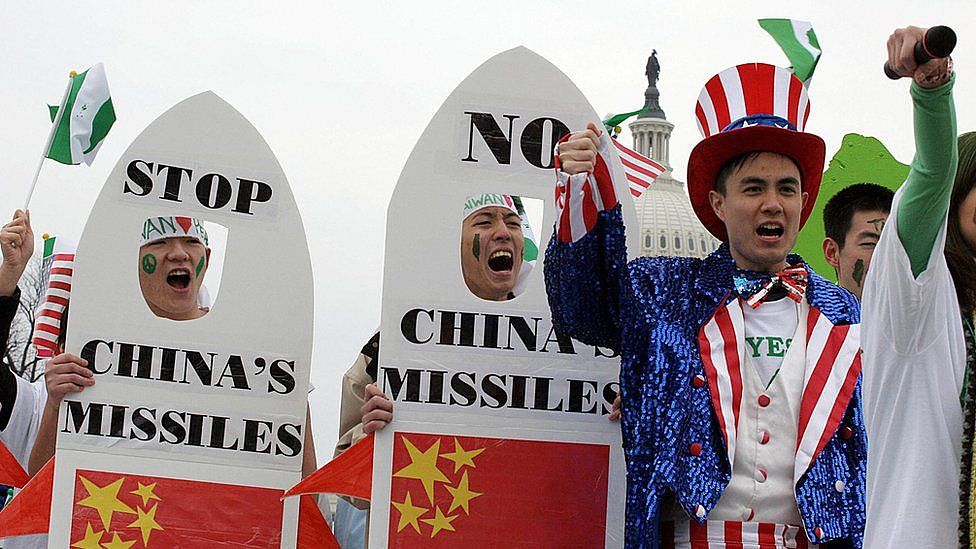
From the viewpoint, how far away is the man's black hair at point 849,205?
519 centimetres

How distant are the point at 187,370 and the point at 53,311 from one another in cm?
75

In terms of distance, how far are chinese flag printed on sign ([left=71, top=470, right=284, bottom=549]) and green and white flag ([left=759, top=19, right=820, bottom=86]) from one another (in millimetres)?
2331

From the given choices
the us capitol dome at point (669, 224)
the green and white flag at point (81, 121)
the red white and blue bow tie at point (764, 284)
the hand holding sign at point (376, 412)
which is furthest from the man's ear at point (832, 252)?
the us capitol dome at point (669, 224)

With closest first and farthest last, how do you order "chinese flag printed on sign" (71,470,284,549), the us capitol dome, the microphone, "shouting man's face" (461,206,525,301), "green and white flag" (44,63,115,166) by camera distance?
1. the microphone
2. "chinese flag printed on sign" (71,470,284,549)
3. "shouting man's face" (461,206,525,301)
4. "green and white flag" (44,63,115,166)
5. the us capitol dome

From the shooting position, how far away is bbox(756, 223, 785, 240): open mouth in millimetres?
3809

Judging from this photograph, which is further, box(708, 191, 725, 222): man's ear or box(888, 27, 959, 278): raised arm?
box(708, 191, 725, 222): man's ear

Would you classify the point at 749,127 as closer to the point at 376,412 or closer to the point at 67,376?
the point at 376,412

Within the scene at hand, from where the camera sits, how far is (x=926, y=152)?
108 inches

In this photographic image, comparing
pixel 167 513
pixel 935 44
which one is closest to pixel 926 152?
pixel 935 44

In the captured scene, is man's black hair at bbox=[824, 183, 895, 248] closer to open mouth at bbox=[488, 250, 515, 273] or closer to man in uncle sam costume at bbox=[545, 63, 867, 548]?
man in uncle sam costume at bbox=[545, 63, 867, 548]

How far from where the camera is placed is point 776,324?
3811 mm

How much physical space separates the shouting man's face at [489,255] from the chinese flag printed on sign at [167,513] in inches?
39.9

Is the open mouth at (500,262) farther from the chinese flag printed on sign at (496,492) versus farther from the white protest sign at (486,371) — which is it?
the chinese flag printed on sign at (496,492)

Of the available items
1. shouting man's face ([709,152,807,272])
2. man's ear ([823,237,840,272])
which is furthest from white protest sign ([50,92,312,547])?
man's ear ([823,237,840,272])
